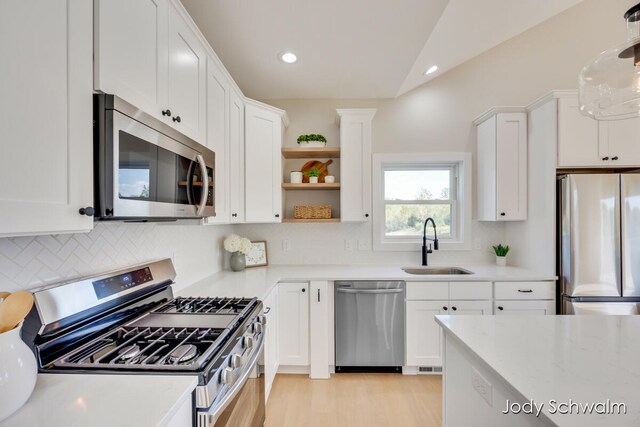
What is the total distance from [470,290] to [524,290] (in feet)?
1.47

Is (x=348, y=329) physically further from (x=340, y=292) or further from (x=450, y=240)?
(x=450, y=240)

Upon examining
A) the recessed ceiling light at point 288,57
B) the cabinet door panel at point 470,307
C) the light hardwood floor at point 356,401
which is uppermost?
the recessed ceiling light at point 288,57

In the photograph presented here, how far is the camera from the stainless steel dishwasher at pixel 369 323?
8.09ft

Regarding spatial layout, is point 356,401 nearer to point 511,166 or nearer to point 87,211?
point 87,211

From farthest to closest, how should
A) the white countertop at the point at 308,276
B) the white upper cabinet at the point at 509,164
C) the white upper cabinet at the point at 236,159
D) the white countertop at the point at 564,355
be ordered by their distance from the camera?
the white upper cabinet at the point at 509,164
the white upper cabinet at the point at 236,159
the white countertop at the point at 308,276
the white countertop at the point at 564,355

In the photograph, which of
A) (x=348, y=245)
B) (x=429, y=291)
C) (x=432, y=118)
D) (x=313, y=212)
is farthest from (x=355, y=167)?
(x=429, y=291)

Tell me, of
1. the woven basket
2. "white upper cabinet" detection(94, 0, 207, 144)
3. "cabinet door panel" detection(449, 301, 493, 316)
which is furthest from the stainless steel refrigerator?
"white upper cabinet" detection(94, 0, 207, 144)

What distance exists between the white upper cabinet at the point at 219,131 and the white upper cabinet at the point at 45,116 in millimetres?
950

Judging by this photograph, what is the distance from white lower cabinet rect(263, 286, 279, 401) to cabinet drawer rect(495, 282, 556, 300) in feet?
6.24

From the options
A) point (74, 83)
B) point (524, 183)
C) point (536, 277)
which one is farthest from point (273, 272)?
point (524, 183)

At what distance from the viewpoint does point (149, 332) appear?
1.19 metres

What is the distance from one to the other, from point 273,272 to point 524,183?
2.51 metres

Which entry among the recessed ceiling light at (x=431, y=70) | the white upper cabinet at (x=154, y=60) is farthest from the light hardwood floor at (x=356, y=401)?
the recessed ceiling light at (x=431, y=70)

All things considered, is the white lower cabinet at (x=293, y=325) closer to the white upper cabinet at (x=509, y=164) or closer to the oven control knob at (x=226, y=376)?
the oven control knob at (x=226, y=376)
